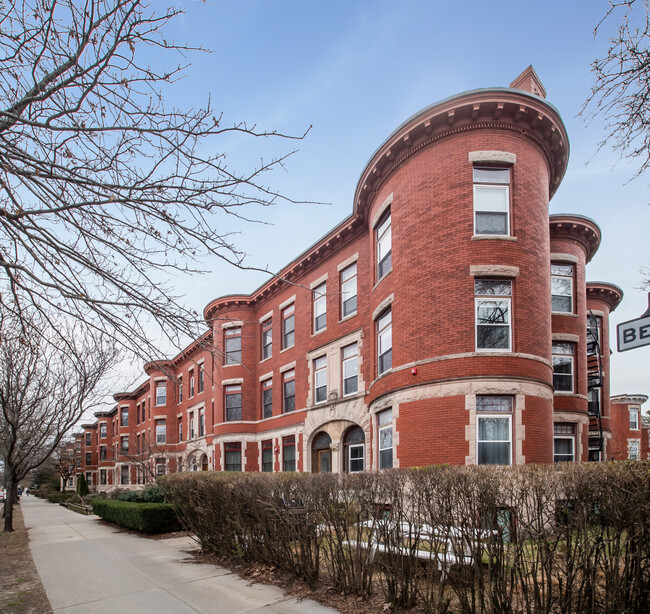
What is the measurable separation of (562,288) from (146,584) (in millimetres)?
18979

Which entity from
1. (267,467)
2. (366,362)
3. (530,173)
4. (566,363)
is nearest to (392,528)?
(530,173)

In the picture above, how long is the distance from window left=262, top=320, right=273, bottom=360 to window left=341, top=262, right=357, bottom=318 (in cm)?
773

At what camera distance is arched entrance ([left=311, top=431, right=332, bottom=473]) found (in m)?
23.4

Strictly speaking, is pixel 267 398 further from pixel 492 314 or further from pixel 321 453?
pixel 492 314

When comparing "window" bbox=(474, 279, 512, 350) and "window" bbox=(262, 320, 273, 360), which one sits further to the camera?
"window" bbox=(262, 320, 273, 360)

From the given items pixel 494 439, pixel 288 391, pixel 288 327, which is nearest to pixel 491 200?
pixel 494 439

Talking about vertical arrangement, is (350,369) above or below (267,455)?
above

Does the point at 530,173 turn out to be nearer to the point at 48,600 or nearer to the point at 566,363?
the point at 566,363

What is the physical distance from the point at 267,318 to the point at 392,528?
22.6m

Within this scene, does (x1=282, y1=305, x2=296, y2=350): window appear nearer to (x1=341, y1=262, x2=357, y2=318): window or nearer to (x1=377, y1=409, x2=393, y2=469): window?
(x1=341, y1=262, x2=357, y2=318): window

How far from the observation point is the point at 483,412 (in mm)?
14375

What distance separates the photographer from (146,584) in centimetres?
898

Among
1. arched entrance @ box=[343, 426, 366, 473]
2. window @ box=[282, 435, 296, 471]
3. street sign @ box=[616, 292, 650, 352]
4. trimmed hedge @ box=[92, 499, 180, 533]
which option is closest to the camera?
street sign @ box=[616, 292, 650, 352]

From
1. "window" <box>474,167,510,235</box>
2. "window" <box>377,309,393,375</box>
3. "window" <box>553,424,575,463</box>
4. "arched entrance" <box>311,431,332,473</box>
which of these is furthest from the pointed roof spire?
"arched entrance" <box>311,431,332,473</box>
